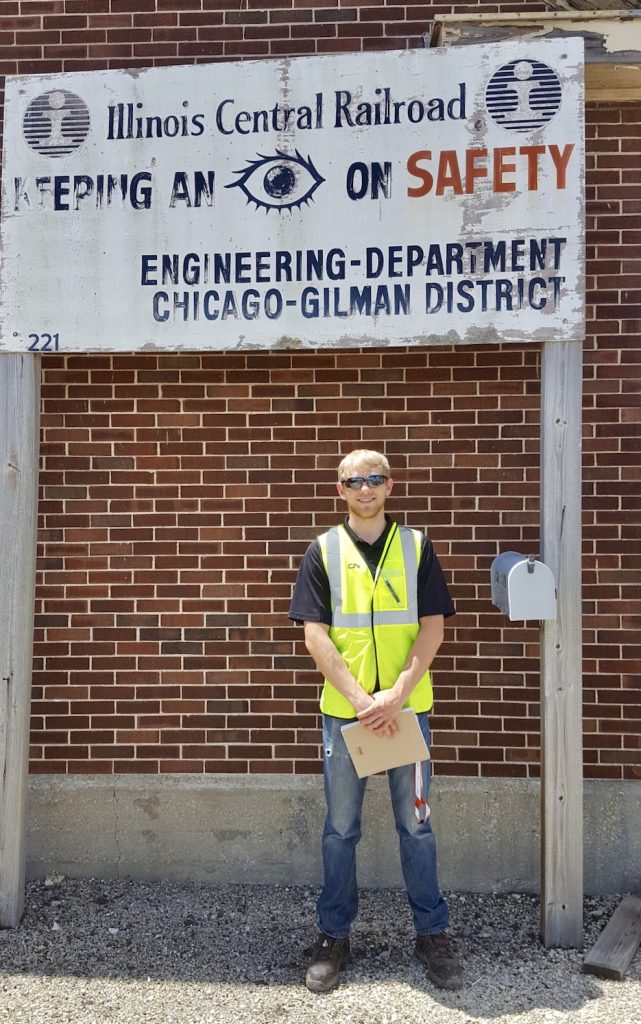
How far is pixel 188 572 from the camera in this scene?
4344 mm

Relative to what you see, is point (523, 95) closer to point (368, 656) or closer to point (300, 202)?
point (300, 202)

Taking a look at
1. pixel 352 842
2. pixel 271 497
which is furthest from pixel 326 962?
pixel 271 497

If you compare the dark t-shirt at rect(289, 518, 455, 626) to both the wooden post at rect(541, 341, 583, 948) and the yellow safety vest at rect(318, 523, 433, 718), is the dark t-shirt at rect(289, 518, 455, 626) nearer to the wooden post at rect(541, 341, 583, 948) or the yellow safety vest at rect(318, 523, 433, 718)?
the yellow safety vest at rect(318, 523, 433, 718)

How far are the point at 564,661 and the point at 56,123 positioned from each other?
3253mm

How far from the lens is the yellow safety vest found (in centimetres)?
331

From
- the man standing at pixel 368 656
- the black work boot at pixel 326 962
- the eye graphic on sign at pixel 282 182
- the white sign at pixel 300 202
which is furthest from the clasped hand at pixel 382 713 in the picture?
the eye graphic on sign at pixel 282 182

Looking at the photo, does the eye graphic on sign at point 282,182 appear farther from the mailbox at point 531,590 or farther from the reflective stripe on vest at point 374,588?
the mailbox at point 531,590

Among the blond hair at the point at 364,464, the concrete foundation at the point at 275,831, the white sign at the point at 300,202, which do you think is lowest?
the concrete foundation at the point at 275,831

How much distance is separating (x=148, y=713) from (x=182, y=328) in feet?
6.42

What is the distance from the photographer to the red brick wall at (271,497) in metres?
4.21

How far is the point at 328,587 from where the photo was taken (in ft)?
11.0

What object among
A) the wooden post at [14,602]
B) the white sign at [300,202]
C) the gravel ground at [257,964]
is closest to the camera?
the gravel ground at [257,964]

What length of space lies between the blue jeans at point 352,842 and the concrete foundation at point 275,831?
32.3 inches

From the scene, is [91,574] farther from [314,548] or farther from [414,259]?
[414,259]
